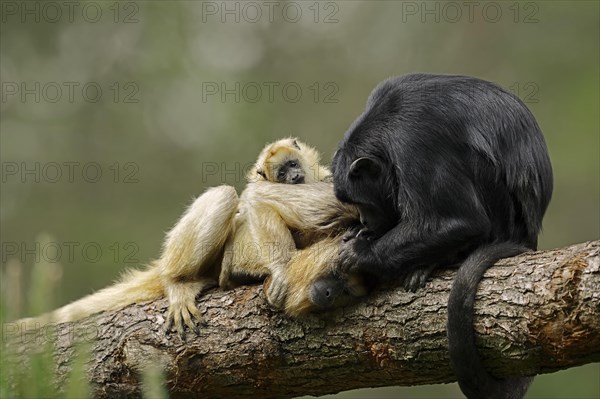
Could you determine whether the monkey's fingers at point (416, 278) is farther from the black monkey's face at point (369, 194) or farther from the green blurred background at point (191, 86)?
the green blurred background at point (191, 86)

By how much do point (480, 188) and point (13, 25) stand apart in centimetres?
1768

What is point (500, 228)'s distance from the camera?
5.80 m

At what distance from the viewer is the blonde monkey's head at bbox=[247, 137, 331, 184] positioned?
301 inches

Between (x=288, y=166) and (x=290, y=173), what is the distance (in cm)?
11

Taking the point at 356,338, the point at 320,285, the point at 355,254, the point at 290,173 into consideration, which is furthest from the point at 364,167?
the point at 290,173

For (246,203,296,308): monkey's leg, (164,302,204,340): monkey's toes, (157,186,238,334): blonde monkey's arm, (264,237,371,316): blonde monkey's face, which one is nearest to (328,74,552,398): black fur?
(264,237,371,316): blonde monkey's face

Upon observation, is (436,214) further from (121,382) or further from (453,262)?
(121,382)

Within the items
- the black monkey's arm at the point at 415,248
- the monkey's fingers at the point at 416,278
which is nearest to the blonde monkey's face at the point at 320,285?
the black monkey's arm at the point at 415,248

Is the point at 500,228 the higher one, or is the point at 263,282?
the point at 500,228

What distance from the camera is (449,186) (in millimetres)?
5582

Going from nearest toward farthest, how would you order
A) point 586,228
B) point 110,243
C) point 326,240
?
point 326,240 → point 586,228 → point 110,243

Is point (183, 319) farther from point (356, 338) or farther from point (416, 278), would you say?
point (416, 278)

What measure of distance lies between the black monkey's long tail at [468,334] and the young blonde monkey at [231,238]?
42.0 inches

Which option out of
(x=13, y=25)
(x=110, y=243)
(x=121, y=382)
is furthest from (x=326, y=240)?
(x=13, y=25)
